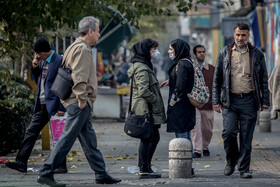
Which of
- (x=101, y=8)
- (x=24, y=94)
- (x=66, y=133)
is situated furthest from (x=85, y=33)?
(x=24, y=94)

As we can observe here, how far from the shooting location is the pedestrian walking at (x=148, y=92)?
819cm

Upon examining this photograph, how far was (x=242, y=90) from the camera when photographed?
8.15m

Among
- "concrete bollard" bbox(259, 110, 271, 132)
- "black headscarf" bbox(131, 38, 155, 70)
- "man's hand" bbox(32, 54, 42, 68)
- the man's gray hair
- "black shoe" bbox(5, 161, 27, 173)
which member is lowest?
"concrete bollard" bbox(259, 110, 271, 132)

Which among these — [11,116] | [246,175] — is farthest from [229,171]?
[11,116]

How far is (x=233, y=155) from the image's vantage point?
27.6 ft

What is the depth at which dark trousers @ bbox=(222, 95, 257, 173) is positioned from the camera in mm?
8156

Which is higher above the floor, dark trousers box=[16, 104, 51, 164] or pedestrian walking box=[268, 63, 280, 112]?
pedestrian walking box=[268, 63, 280, 112]

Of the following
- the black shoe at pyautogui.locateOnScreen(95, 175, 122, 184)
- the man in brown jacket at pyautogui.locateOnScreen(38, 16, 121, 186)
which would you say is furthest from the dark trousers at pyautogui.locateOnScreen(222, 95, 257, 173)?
the man in brown jacket at pyautogui.locateOnScreen(38, 16, 121, 186)

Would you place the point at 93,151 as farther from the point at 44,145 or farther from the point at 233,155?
the point at 44,145

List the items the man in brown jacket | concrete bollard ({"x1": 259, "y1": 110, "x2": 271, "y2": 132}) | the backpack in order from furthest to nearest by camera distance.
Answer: concrete bollard ({"x1": 259, "y1": 110, "x2": 271, "y2": 132}), the backpack, the man in brown jacket

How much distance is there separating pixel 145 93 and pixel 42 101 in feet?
5.38

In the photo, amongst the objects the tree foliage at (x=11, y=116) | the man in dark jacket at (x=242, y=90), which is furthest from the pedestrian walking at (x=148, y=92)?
the tree foliage at (x=11, y=116)

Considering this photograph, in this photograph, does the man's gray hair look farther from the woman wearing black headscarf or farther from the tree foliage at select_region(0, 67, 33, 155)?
the tree foliage at select_region(0, 67, 33, 155)

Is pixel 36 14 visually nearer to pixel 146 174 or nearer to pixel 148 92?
pixel 148 92
